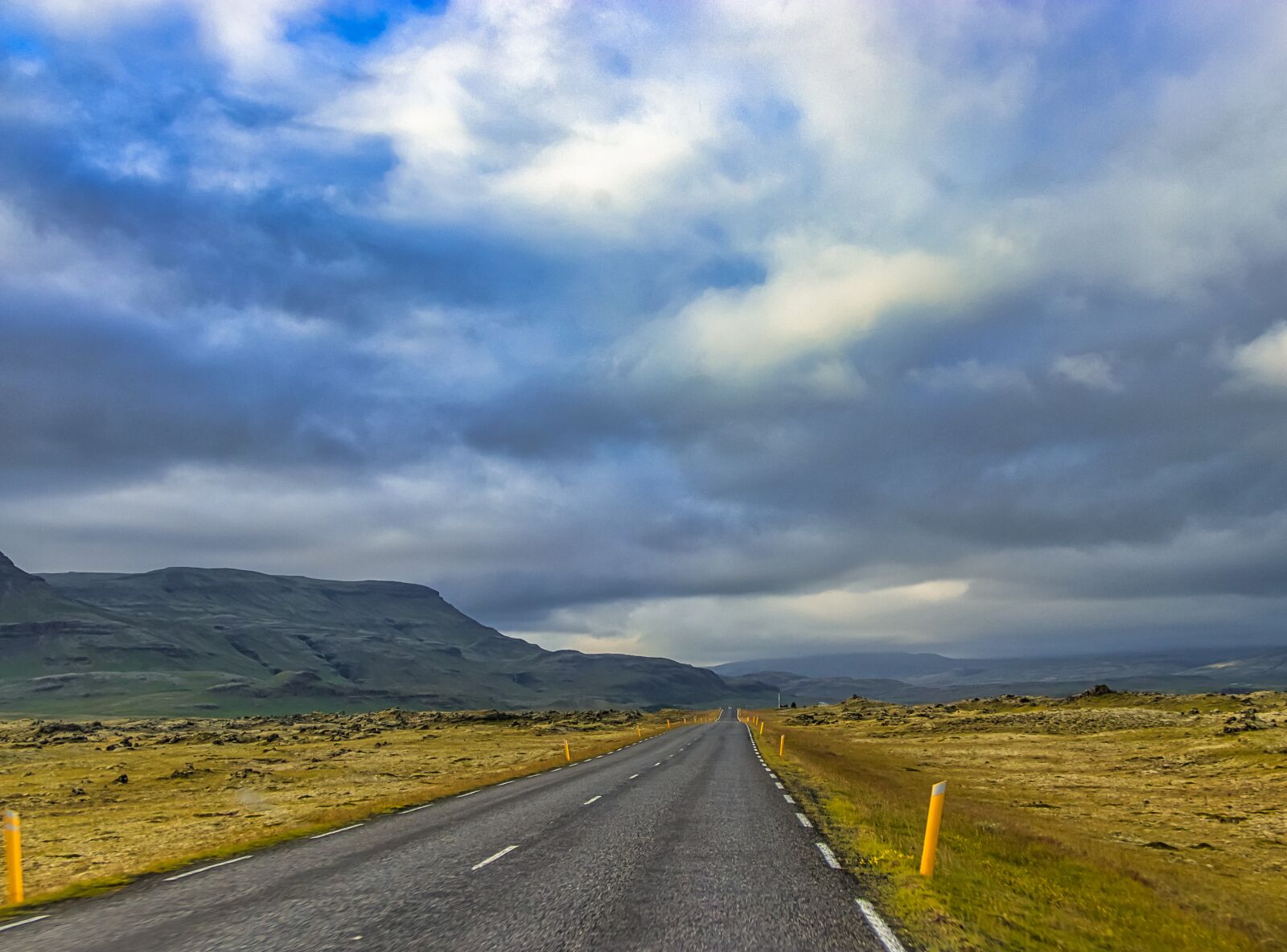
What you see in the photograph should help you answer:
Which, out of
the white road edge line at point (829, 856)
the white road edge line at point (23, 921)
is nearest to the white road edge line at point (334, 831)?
the white road edge line at point (23, 921)

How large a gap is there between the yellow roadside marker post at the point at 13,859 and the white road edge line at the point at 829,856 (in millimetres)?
14163

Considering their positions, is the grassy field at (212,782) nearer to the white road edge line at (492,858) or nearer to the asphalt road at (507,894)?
the asphalt road at (507,894)

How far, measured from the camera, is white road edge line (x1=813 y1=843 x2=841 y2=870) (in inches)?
575

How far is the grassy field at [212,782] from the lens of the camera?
2162cm

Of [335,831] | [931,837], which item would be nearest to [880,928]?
[931,837]

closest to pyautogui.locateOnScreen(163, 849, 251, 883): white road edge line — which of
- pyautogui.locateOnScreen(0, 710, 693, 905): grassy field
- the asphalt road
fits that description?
the asphalt road

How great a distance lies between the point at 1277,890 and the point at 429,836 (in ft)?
61.2

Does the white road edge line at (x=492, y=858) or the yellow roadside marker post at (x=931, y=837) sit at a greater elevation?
the yellow roadside marker post at (x=931, y=837)

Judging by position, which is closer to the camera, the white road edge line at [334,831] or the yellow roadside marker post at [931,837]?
the yellow roadside marker post at [931,837]

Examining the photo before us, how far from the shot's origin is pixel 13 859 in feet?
47.5

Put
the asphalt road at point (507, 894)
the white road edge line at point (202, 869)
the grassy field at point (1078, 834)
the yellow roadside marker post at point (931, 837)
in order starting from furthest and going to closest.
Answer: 1. the white road edge line at point (202, 869)
2. the yellow roadside marker post at point (931, 837)
3. the grassy field at point (1078, 834)
4. the asphalt road at point (507, 894)

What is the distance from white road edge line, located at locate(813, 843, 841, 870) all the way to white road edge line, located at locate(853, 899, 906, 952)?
283 cm

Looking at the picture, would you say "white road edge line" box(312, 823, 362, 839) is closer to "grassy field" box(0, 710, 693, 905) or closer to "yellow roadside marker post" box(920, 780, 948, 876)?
"grassy field" box(0, 710, 693, 905)

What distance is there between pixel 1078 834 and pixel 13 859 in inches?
1008
